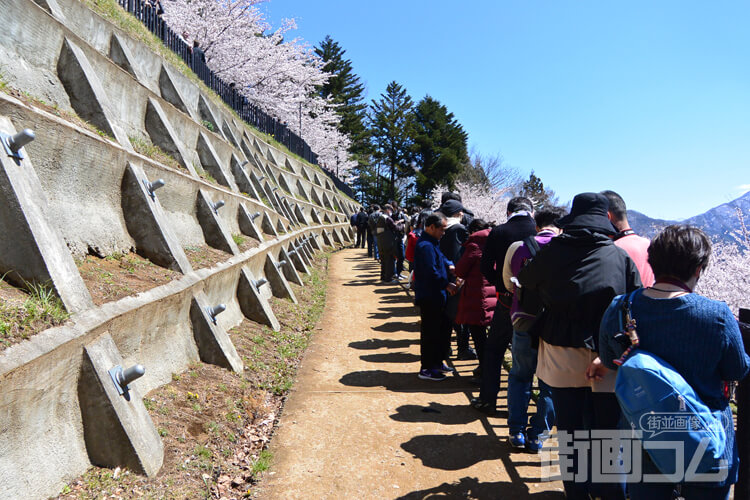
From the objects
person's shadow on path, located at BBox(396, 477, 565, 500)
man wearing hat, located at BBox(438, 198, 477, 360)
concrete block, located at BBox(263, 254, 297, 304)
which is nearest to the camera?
person's shadow on path, located at BBox(396, 477, 565, 500)

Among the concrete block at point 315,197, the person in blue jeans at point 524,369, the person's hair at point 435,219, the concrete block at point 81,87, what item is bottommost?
the person in blue jeans at point 524,369

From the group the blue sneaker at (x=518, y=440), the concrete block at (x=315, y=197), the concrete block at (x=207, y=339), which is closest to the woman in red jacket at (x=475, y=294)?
the blue sneaker at (x=518, y=440)

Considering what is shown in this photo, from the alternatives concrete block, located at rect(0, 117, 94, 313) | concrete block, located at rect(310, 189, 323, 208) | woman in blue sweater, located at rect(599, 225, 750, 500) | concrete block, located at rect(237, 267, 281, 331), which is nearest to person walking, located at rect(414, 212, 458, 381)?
concrete block, located at rect(237, 267, 281, 331)

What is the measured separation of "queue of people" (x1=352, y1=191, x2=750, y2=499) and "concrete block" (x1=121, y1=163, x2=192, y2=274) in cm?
345

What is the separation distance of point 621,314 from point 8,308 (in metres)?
3.57

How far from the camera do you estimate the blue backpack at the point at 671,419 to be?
7.32ft

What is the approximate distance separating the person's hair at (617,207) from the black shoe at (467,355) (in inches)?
146

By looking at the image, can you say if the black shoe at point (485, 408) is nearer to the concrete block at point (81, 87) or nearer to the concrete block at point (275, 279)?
the concrete block at point (81, 87)

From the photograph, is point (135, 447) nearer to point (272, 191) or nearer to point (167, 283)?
point (167, 283)

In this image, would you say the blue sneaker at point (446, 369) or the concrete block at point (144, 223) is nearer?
the concrete block at point (144, 223)

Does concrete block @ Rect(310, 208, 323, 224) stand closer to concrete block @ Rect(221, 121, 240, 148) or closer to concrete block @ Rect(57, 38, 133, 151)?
concrete block @ Rect(221, 121, 240, 148)

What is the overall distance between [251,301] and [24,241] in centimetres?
463

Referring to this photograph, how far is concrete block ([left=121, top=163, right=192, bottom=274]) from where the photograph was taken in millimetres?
5324

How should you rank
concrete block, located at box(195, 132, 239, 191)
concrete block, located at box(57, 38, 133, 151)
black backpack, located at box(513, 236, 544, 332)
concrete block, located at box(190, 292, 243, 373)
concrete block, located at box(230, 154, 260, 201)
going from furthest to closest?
concrete block, located at box(230, 154, 260, 201)
concrete block, located at box(195, 132, 239, 191)
concrete block, located at box(57, 38, 133, 151)
concrete block, located at box(190, 292, 243, 373)
black backpack, located at box(513, 236, 544, 332)
